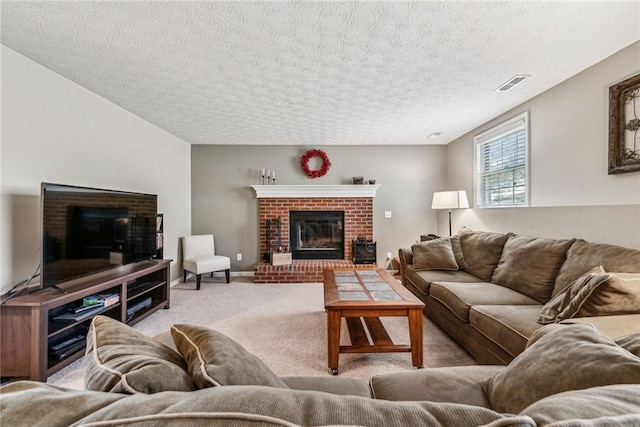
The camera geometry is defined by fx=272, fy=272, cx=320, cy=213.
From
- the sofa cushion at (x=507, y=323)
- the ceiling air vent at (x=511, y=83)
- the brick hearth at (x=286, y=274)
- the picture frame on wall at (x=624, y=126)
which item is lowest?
the brick hearth at (x=286, y=274)

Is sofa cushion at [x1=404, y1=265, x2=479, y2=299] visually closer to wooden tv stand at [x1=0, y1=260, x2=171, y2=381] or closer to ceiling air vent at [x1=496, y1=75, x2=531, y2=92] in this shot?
ceiling air vent at [x1=496, y1=75, x2=531, y2=92]

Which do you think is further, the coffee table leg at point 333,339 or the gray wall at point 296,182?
the gray wall at point 296,182

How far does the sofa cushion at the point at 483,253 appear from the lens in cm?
282

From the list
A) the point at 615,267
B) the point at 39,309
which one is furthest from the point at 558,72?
the point at 39,309

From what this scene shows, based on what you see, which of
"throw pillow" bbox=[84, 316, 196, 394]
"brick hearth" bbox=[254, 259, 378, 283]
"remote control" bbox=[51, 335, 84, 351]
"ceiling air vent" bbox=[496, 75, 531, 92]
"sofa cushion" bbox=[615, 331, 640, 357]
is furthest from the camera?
"brick hearth" bbox=[254, 259, 378, 283]

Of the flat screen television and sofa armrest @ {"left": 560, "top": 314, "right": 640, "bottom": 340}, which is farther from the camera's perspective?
the flat screen television

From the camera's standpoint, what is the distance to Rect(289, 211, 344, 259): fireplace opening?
16.1 feet

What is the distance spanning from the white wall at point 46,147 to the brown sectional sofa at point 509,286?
3342 mm

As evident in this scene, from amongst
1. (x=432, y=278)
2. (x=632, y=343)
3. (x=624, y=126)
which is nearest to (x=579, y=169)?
(x=624, y=126)

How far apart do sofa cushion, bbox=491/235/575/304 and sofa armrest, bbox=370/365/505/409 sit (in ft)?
4.65

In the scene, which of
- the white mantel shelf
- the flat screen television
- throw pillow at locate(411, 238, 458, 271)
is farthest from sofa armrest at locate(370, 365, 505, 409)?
the white mantel shelf

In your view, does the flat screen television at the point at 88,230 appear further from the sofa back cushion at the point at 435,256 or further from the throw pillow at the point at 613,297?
the throw pillow at the point at 613,297

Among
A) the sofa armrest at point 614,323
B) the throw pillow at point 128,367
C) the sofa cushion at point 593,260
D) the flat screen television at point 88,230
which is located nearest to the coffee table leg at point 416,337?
the sofa armrest at point 614,323

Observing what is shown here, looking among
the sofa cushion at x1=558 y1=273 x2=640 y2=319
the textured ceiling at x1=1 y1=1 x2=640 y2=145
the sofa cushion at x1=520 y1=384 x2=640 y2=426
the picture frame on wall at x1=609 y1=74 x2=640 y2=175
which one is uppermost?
the textured ceiling at x1=1 y1=1 x2=640 y2=145
